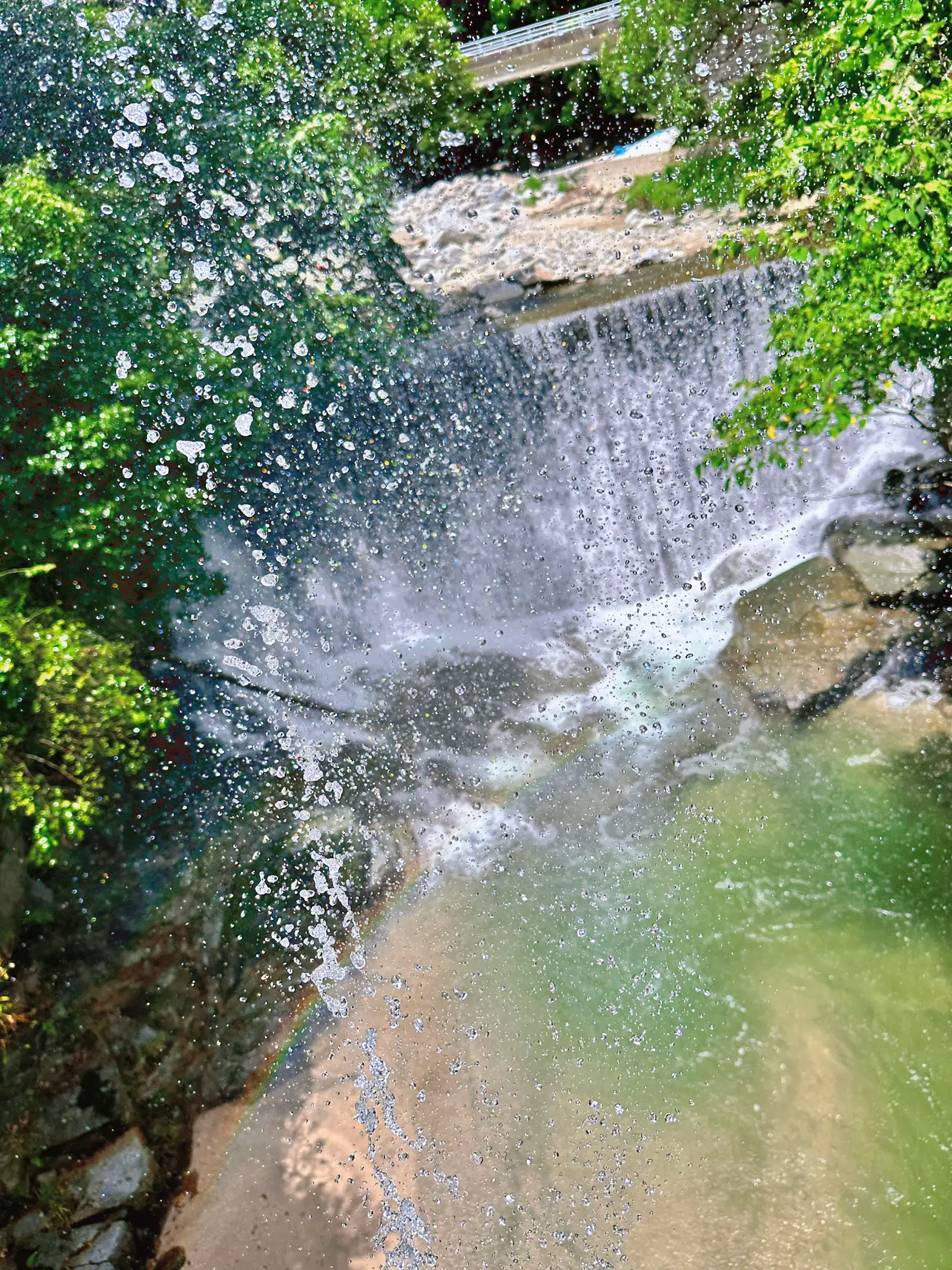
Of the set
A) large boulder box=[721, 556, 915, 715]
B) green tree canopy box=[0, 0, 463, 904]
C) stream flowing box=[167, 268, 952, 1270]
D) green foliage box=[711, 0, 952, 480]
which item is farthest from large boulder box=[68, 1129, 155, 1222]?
green foliage box=[711, 0, 952, 480]

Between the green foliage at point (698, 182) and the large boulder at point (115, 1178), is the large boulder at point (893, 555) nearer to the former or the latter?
the green foliage at point (698, 182)

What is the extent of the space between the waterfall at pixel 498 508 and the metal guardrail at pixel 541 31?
315 cm

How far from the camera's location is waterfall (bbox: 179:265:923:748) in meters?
9.55

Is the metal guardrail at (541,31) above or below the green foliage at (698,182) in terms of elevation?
above

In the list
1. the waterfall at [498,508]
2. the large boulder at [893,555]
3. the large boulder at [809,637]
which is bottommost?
the large boulder at [809,637]

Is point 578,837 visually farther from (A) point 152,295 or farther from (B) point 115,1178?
(A) point 152,295

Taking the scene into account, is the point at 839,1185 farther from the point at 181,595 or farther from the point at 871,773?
the point at 181,595

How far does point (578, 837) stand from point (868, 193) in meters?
6.10

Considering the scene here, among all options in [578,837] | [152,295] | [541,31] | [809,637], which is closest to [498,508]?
[809,637]

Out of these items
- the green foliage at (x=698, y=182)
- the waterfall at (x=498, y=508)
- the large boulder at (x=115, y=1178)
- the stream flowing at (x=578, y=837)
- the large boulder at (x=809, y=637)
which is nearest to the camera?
the stream flowing at (x=578, y=837)

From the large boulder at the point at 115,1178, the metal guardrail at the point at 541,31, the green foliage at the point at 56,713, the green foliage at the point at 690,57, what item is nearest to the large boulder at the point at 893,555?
the green foliage at the point at 690,57

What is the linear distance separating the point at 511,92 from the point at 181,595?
6679 millimetres

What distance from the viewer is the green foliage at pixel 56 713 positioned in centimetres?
689

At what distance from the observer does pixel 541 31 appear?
959 cm
